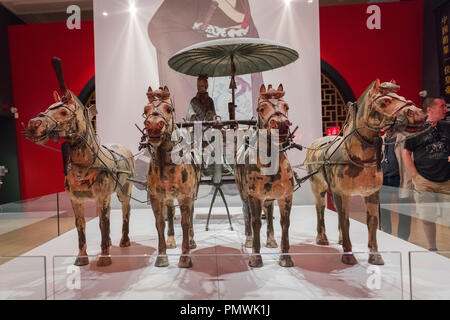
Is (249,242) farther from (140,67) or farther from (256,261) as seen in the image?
(140,67)

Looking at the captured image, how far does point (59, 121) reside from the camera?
2953 mm

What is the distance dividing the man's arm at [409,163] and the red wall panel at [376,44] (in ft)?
5.04

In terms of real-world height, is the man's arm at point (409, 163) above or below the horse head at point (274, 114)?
below

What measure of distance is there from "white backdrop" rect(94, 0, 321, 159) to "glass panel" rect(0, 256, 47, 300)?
4.27m

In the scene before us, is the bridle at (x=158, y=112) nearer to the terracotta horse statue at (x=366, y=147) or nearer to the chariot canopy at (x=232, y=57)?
the chariot canopy at (x=232, y=57)

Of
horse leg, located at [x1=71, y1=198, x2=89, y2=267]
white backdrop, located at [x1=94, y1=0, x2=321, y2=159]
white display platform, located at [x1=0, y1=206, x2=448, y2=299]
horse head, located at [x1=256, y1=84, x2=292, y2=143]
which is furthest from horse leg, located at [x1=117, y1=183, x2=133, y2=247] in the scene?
white backdrop, located at [x1=94, y1=0, x2=321, y2=159]

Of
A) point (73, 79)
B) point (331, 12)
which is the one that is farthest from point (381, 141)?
point (73, 79)

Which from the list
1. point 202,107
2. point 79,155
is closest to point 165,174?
point 79,155

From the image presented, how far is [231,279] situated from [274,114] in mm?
1574

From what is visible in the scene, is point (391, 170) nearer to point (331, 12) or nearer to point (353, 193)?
point (353, 193)

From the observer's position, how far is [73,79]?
6.64 meters

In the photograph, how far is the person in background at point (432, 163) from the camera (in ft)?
13.1
